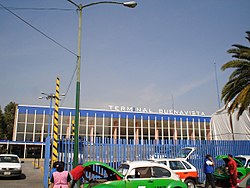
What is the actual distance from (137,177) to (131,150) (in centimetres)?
677

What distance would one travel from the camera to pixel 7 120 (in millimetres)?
54250

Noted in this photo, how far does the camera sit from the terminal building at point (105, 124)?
4475 centimetres

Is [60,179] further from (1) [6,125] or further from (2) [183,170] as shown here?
(1) [6,125]

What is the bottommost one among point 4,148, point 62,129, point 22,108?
point 4,148

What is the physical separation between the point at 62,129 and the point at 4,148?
10022 mm

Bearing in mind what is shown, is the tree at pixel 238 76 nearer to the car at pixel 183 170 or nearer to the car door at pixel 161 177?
the car at pixel 183 170

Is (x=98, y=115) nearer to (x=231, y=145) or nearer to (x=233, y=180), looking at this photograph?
(x=231, y=145)

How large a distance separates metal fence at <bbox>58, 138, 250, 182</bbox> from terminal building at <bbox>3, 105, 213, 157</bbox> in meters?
26.1

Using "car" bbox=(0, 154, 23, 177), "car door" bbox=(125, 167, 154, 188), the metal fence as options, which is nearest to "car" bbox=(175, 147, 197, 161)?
the metal fence

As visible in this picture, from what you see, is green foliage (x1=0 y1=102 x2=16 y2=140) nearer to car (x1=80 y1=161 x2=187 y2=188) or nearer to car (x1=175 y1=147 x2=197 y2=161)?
car (x1=175 y1=147 x2=197 y2=161)

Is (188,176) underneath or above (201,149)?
underneath

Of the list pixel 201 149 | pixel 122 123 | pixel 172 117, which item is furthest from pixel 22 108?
pixel 201 149

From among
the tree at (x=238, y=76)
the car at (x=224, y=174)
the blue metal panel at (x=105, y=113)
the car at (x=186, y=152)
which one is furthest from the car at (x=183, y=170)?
the blue metal panel at (x=105, y=113)

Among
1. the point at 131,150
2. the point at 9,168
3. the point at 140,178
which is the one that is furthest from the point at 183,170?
the point at 9,168
